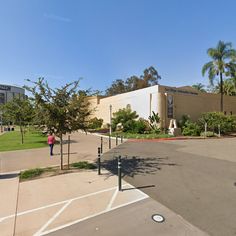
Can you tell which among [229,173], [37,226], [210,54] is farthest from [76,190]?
[210,54]

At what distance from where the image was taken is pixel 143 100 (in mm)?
30406

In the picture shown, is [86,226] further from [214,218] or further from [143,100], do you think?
[143,100]

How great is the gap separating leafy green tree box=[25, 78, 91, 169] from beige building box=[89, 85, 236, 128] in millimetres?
17560

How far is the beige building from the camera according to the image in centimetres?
2795

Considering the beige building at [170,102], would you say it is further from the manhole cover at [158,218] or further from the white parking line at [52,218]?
the manhole cover at [158,218]

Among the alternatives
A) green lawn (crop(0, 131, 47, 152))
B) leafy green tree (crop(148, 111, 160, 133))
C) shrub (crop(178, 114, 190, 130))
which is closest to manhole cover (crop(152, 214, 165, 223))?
green lawn (crop(0, 131, 47, 152))

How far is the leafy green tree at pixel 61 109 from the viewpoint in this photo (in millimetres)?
8000

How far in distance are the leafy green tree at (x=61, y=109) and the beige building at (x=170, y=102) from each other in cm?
1756

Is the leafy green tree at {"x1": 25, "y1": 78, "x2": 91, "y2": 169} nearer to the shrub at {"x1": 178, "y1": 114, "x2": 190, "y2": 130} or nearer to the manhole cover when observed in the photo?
the manhole cover

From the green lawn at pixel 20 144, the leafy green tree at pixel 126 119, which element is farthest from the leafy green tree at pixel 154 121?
the green lawn at pixel 20 144

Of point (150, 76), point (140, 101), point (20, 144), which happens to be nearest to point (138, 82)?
point (150, 76)

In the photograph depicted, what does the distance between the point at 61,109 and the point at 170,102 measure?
74.5 feet

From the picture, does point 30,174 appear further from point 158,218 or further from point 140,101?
point 140,101

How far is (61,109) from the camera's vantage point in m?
8.10
